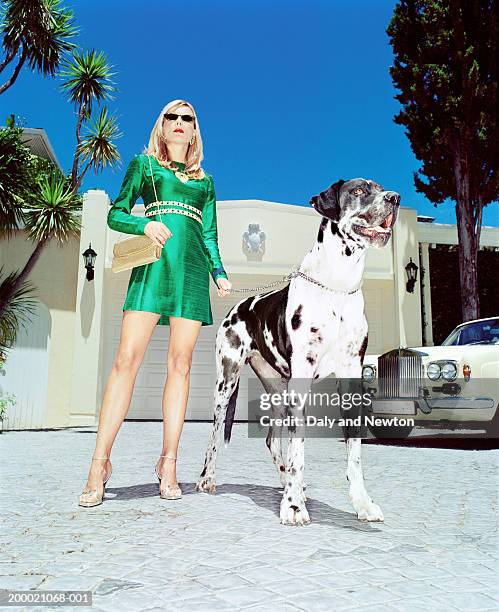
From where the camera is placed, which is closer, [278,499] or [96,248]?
[278,499]

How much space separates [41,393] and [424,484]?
9.96m

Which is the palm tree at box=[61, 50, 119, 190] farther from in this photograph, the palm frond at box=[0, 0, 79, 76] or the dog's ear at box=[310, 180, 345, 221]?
the dog's ear at box=[310, 180, 345, 221]

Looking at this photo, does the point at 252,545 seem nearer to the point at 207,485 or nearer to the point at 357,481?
the point at 357,481

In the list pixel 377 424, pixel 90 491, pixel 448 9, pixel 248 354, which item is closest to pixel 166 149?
pixel 248 354

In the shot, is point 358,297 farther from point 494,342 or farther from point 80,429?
point 80,429

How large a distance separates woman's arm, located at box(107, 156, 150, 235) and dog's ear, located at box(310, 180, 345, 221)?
98cm

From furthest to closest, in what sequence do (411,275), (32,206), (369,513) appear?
1. (411,275)
2. (32,206)
3. (369,513)

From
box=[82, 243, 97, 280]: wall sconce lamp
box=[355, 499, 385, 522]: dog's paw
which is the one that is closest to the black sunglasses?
box=[355, 499, 385, 522]: dog's paw

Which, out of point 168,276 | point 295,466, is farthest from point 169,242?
point 295,466

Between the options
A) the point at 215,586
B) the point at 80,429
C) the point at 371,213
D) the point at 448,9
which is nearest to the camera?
the point at 215,586

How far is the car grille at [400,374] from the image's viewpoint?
20.8 feet

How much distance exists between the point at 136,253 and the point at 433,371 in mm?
4148

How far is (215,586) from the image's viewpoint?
1.81 metres

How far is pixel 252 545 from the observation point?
230 cm
